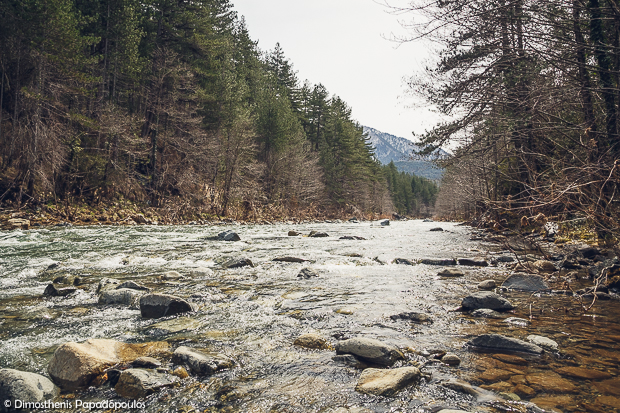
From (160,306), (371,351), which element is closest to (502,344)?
(371,351)

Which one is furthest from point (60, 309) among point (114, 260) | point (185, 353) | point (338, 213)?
point (338, 213)

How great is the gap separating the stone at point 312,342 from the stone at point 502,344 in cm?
146

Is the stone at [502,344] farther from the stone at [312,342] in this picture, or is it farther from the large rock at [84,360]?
the large rock at [84,360]

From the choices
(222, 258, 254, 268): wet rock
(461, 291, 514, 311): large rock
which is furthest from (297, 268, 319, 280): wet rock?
(461, 291, 514, 311): large rock

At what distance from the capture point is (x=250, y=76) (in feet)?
125

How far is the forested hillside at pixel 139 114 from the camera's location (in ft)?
50.9

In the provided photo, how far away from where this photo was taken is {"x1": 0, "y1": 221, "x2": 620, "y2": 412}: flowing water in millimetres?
2543

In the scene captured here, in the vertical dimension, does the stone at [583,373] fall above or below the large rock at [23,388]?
below

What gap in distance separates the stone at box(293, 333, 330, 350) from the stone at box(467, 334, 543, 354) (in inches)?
57.7

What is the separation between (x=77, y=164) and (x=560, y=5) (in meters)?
20.0

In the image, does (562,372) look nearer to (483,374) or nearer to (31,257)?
(483,374)

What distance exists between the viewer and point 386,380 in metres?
2.69

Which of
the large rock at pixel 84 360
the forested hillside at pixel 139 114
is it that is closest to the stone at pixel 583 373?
the large rock at pixel 84 360

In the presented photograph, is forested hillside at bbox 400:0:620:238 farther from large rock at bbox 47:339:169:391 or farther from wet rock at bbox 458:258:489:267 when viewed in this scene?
large rock at bbox 47:339:169:391
